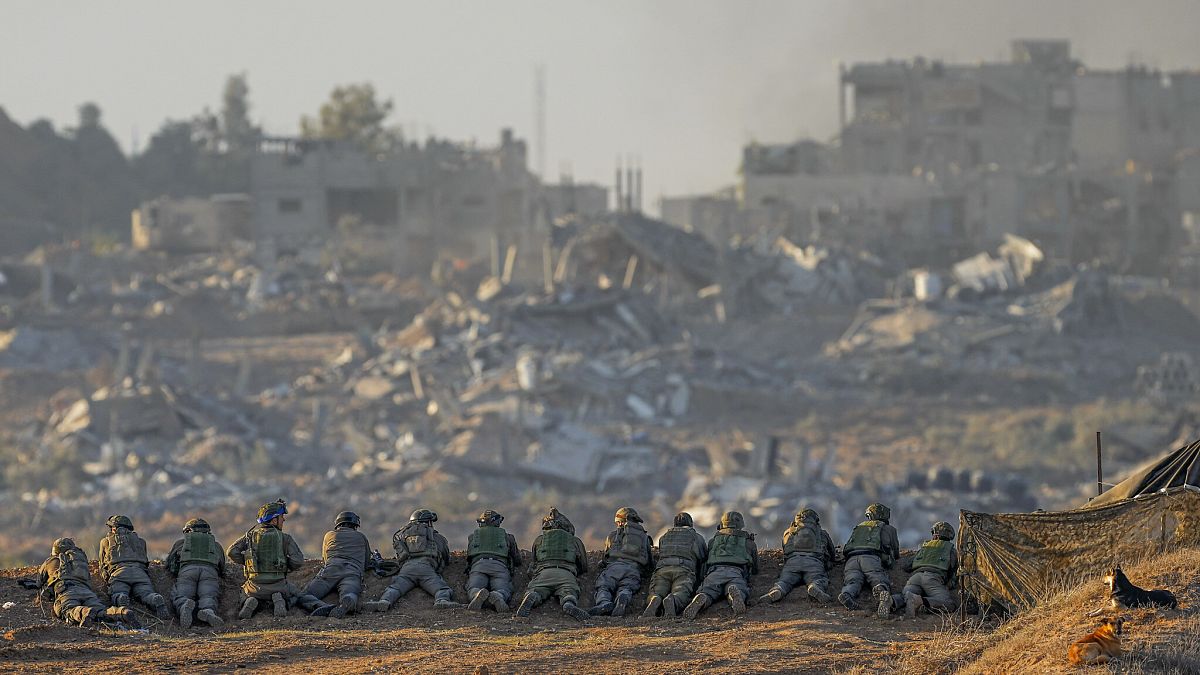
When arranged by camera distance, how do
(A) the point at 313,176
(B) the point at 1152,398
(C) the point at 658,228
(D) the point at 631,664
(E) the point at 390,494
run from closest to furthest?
(D) the point at 631,664 → (E) the point at 390,494 → (B) the point at 1152,398 → (C) the point at 658,228 → (A) the point at 313,176

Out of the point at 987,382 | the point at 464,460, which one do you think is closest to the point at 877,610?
the point at 464,460

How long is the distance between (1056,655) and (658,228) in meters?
42.2

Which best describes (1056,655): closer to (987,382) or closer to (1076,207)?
(987,382)

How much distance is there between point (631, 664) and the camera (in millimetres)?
12516

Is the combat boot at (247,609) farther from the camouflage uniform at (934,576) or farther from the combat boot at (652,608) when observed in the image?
the camouflage uniform at (934,576)

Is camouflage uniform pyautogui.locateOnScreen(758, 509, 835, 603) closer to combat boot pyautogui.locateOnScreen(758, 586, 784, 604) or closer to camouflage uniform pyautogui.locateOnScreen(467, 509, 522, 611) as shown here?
combat boot pyautogui.locateOnScreen(758, 586, 784, 604)

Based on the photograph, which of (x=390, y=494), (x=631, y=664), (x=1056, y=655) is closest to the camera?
(x=1056, y=655)

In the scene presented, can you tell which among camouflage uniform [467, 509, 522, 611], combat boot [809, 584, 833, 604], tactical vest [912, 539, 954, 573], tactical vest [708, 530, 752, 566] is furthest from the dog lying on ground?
camouflage uniform [467, 509, 522, 611]

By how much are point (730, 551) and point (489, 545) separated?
1900mm

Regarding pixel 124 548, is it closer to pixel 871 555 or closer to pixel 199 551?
pixel 199 551

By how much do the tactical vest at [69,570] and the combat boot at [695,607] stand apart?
4.59 meters

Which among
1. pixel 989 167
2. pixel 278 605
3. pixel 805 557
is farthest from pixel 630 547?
pixel 989 167

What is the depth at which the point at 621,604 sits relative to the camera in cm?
1464

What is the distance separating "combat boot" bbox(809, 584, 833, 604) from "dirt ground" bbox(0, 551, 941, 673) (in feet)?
0.24
